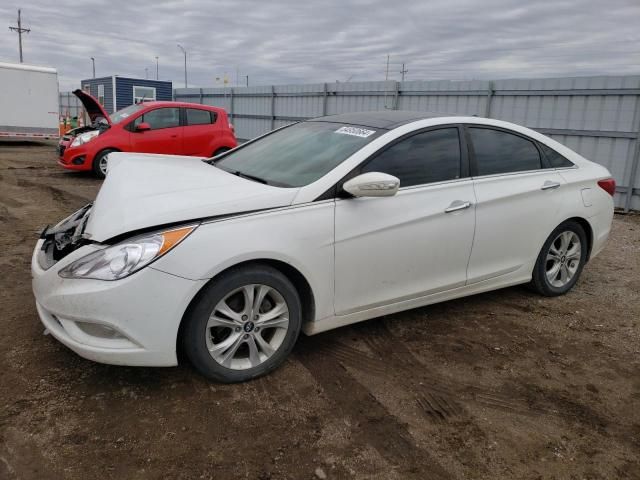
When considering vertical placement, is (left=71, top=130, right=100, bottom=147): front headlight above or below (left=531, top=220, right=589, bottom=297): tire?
above

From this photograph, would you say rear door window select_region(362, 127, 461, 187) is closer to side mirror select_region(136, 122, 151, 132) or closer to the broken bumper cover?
the broken bumper cover

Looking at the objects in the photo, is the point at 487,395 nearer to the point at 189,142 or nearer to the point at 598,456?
the point at 598,456

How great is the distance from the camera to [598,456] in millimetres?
2564

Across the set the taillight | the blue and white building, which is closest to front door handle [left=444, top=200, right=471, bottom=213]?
the taillight

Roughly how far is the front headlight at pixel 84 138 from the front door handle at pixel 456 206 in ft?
30.2

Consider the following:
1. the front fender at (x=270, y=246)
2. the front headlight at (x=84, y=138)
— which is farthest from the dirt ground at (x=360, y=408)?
the front headlight at (x=84, y=138)

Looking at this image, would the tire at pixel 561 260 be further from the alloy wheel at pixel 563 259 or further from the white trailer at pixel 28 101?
the white trailer at pixel 28 101

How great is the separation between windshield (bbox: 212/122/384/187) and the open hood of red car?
8.13 m

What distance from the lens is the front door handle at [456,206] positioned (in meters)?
3.64

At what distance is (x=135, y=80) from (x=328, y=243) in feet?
102

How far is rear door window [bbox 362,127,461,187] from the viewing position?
11.4 feet

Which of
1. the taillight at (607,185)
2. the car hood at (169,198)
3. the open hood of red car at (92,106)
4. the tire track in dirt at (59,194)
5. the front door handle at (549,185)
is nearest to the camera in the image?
the car hood at (169,198)

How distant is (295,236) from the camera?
9.82ft

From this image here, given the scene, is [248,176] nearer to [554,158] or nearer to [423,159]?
[423,159]
